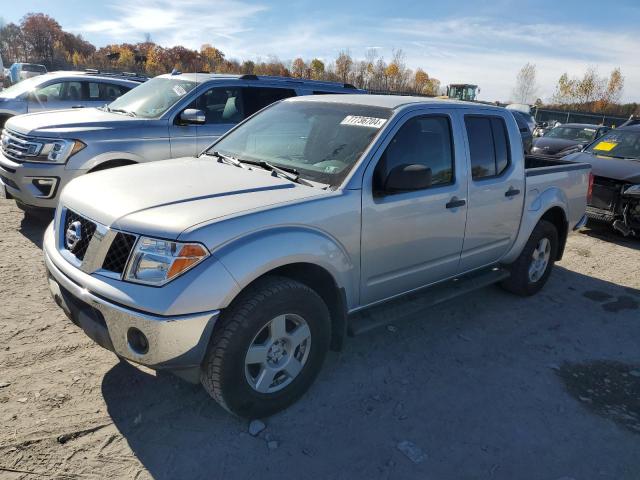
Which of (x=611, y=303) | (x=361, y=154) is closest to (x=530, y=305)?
(x=611, y=303)

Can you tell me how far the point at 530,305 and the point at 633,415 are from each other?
1.77 metres

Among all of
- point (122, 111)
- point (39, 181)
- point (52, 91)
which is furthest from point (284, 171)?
point (52, 91)

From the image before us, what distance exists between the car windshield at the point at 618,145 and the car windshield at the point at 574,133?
591cm

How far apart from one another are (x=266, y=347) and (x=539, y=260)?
3507 mm

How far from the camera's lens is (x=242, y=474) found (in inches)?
97.5

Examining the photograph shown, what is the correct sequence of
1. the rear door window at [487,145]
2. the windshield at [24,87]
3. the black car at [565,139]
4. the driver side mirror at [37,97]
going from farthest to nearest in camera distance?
the black car at [565,139] < the windshield at [24,87] < the driver side mirror at [37,97] < the rear door window at [487,145]

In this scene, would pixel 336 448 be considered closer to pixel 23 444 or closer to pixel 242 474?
pixel 242 474

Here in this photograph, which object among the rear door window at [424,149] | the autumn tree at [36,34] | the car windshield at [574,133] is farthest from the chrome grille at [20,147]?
the autumn tree at [36,34]

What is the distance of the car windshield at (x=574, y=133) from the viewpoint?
14699mm

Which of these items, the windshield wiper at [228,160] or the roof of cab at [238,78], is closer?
the windshield wiper at [228,160]

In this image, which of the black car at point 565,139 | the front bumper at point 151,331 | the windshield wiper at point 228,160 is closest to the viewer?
the front bumper at point 151,331

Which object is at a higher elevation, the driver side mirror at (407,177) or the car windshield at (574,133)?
the driver side mirror at (407,177)

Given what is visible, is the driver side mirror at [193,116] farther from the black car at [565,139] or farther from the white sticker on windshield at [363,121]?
the black car at [565,139]

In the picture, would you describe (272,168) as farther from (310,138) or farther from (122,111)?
(122,111)
